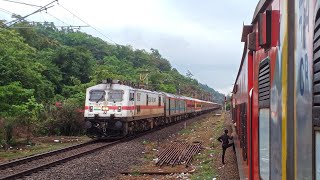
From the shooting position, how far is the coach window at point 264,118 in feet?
10.6

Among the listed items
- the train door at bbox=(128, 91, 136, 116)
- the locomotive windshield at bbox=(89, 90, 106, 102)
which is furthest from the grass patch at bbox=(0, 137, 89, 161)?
the train door at bbox=(128, 91, 136, 116)

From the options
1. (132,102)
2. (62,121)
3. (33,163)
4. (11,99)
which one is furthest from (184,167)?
(62,121)

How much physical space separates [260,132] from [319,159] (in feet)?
6.55

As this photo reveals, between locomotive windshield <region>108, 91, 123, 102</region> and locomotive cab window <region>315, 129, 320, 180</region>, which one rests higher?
locomotive windshield <region>108, 91, 123, 102</region>

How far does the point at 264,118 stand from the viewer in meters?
3.41

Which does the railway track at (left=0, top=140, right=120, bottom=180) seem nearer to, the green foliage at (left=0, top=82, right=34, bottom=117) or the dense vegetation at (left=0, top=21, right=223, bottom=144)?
the dense vegetation at (left=0, top=21, right=223, bottom=144)

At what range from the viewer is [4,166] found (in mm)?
12906

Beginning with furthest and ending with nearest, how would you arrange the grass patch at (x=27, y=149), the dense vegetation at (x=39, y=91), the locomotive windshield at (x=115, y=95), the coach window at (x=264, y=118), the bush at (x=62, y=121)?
the bush at (x=62, y=121)
the locomotive windshield at (x=115, y=95)
the dense vegetation at (x=39, y=91)
the grass patch at (x=27, y=149)
the coach window at (x=264, y=118)

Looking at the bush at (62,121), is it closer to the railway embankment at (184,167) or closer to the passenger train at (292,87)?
the railway embankment at (184,167)

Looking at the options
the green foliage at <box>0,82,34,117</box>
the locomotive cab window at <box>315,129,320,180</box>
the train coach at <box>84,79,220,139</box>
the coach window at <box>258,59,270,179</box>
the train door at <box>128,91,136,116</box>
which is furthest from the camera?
the train door at <box>128,91,136,116</box>

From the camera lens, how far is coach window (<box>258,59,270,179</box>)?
3.22 metres

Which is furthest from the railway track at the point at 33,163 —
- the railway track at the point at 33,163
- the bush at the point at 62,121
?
the bush at the point at 62,121

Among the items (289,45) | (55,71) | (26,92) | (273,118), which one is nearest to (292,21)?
(289,45)

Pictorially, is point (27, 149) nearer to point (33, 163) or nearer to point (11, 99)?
point (11, 99)
